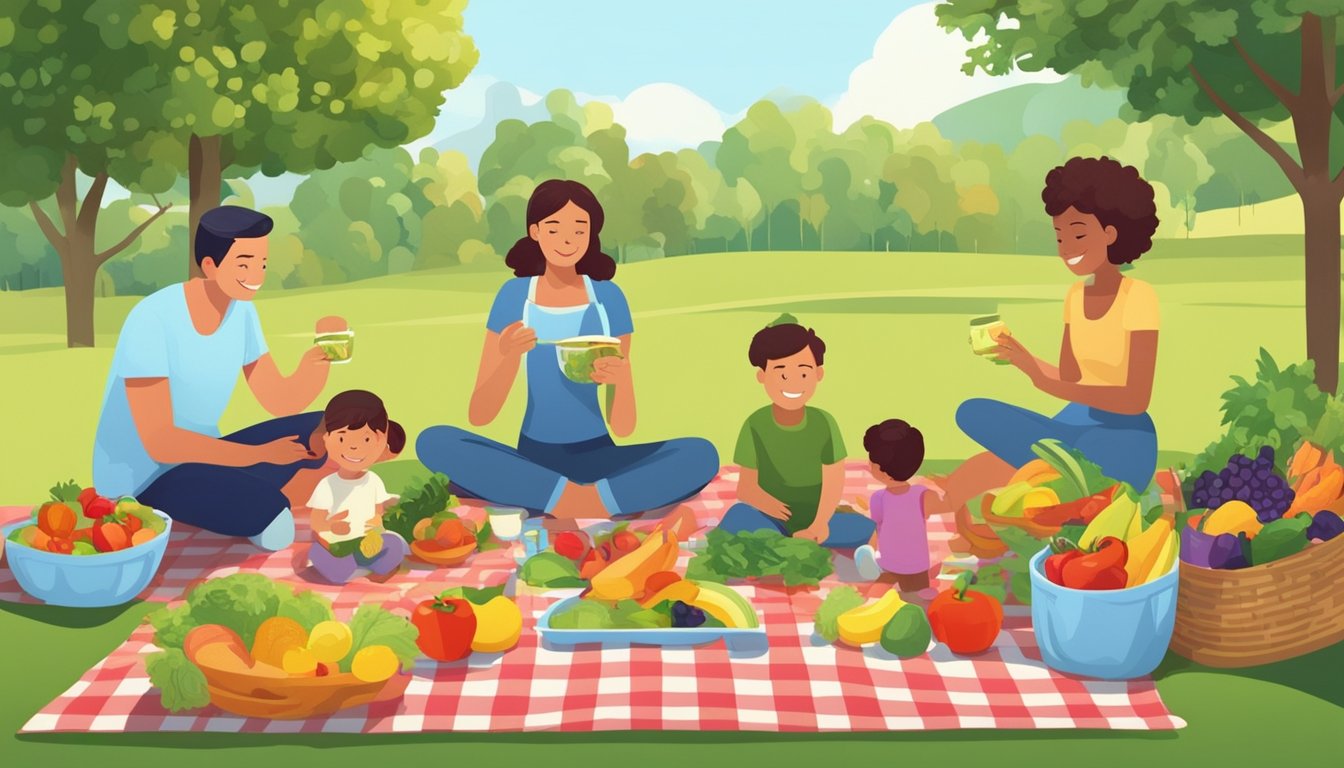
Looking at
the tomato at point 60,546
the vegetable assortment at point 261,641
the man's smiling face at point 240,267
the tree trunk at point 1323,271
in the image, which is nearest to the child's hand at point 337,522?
the tomato at point 60,546

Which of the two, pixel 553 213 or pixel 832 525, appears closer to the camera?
pixel 832 525

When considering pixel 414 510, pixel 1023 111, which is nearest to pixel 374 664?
pixel 414 510

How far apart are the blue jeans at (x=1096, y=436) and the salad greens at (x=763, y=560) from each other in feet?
5.07

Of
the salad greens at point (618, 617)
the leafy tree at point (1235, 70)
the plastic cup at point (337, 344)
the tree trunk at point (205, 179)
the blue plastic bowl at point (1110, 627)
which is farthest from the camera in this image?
the tree trunk at point (205, 179)

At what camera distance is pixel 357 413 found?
24.1 feet

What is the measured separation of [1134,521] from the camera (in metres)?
6.29

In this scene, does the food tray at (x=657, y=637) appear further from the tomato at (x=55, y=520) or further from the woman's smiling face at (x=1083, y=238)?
the woman's smiling face at (x=1083, y=238)

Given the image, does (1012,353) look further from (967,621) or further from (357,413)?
(357,413)

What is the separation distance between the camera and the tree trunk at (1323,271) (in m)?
13.2

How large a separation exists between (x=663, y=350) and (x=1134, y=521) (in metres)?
14.2

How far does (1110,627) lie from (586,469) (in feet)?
11.8

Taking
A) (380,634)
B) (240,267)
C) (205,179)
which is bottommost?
(380,634)

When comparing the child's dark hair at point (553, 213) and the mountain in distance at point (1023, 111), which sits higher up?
the mountain in distance at point (1023, 111)

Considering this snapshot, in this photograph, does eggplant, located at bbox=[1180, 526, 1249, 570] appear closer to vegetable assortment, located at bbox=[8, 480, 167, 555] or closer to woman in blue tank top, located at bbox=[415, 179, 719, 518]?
woman in blue tank top, located at bbox=[415, 179, 719, 518]
